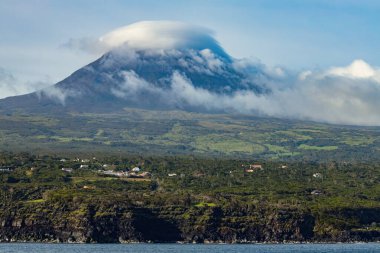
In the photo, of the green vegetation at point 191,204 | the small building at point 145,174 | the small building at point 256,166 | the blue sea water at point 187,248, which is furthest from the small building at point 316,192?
the small building at point 256,166

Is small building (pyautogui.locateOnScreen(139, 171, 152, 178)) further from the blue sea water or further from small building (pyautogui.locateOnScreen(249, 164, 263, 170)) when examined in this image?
the blue sea water

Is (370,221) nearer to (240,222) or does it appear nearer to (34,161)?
(240,222)

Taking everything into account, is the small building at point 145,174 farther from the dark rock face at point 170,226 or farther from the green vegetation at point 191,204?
the dark rock face at point 170,226

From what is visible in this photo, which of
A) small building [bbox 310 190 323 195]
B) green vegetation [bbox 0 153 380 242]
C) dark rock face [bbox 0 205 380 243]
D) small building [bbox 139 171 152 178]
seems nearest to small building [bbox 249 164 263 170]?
green vegetation [bbox 0 153 380 242]

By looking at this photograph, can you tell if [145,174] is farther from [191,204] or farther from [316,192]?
[191,204]

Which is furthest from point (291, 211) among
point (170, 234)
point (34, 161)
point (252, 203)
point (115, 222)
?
point (34, 161)

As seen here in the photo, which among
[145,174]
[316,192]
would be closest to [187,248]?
[316,192]
